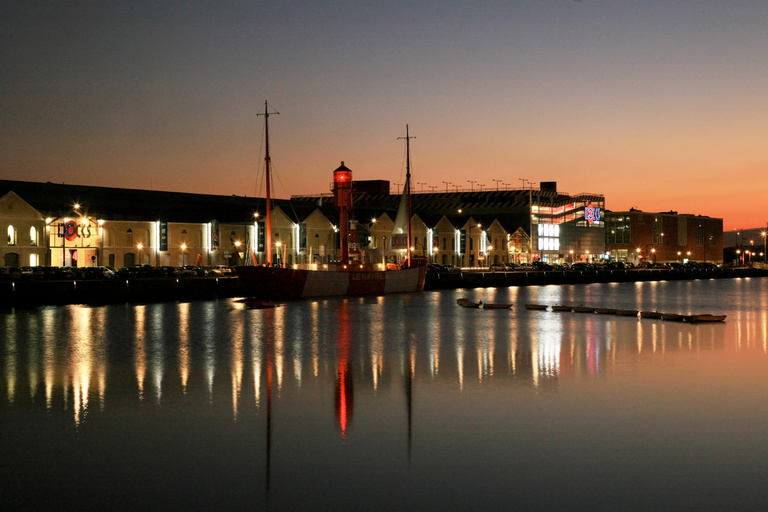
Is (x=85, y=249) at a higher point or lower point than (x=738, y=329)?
higher

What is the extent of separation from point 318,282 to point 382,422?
46.5m

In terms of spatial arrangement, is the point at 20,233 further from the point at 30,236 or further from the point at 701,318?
the point at 701,318

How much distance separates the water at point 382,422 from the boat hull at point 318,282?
23.9 m

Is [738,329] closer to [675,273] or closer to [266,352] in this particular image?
[266,352]

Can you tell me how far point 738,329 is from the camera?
42.1 meters

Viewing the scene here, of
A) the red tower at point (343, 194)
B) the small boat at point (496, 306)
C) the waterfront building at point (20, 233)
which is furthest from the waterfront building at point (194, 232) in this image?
the small boat at point (496, 306)

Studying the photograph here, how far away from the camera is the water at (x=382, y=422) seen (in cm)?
1275

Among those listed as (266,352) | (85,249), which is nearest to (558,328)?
(266,352)

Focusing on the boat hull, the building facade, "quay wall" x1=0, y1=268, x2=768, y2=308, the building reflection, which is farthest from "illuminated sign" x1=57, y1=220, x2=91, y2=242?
the building reflection

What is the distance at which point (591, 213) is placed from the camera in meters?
187

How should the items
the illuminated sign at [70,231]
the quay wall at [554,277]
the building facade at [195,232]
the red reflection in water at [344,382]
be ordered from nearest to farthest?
the red reflection in water at [344,382] → the building facade at [195,232] → the illuminated sign at [70,231] → the quay wall at [554,277]

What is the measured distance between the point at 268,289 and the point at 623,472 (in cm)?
4882

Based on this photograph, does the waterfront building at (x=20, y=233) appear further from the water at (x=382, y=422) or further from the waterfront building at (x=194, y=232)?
the water at (x=382, y=422)

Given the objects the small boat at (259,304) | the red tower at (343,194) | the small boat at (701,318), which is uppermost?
the red tower at (343,194)
